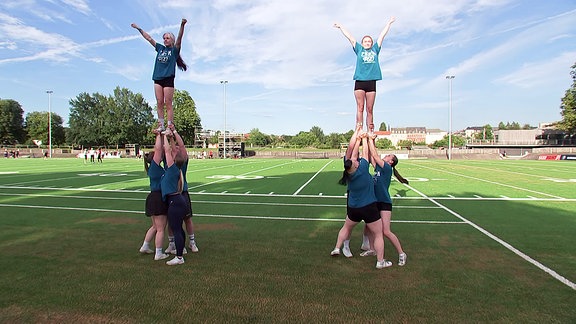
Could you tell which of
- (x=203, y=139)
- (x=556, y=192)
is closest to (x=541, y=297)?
(x=556, y=192)

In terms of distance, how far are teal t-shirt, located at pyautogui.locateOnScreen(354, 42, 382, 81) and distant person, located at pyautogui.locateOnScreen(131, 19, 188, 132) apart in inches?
129

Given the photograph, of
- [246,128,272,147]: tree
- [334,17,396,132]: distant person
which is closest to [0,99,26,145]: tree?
[246,128,272,147]: tree

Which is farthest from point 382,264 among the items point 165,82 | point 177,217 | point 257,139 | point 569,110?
point 257,139

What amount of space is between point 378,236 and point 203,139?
86.7 m

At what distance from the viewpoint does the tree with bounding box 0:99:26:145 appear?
96125 mm

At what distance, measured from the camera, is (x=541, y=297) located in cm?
453

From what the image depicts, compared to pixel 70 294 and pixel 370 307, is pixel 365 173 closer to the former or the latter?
pixel 370 307

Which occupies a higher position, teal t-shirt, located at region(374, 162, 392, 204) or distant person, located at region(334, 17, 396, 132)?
distant person, located at region(334, 17, 396, 132)

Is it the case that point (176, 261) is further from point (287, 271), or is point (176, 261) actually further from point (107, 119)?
point (107, 119)

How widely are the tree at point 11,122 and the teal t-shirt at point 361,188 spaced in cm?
11947

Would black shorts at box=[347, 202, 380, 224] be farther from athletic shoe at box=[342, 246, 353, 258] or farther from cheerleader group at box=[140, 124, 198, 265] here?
cheerleader group at box=[140, 124, 198, 265]

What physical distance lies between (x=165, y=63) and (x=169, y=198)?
8.16 ft

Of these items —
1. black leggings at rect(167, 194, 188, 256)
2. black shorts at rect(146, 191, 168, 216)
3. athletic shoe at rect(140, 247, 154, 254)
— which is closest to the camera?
black leggings at rect(167, 194, 188, 256)

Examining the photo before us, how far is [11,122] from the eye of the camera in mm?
97312
